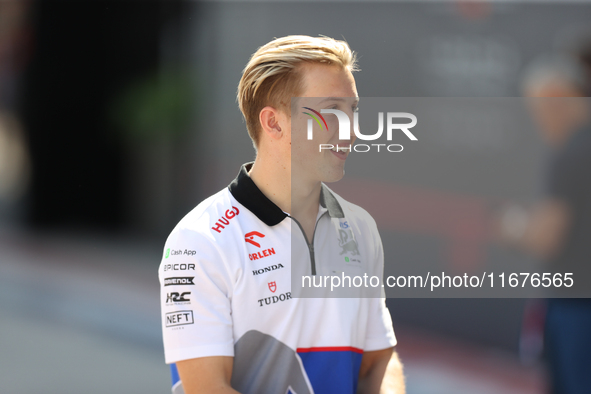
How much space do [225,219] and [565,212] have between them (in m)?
1.17

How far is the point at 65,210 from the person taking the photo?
31.1ft

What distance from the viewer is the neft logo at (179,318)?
1.36 metres

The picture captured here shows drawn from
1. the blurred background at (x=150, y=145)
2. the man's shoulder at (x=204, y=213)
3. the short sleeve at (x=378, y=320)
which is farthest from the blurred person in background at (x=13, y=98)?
the short sleeve at (x=378, y=320)

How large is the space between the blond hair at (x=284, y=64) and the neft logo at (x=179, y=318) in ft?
1.62

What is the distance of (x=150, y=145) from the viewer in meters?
7.24

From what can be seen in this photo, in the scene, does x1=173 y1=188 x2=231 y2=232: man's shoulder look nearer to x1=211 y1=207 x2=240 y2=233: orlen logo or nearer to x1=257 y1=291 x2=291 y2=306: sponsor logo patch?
x1=211 y1=207 x2=240 y2=233: orlen logo

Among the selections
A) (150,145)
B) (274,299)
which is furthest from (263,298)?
(150,145)

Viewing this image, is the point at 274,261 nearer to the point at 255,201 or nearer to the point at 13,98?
the point at 255,201

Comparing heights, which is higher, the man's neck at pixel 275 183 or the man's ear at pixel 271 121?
the man's ear at pixel 271 121

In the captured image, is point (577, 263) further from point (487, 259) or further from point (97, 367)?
point (97, 367)

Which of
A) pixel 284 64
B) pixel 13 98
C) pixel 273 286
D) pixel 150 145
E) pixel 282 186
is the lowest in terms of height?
pixel 273 286

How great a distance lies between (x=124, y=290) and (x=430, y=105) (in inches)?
230

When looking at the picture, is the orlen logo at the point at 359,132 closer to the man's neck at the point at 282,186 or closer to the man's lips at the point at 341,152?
the man's lips at the point at 341,152

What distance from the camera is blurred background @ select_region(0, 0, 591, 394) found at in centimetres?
335
